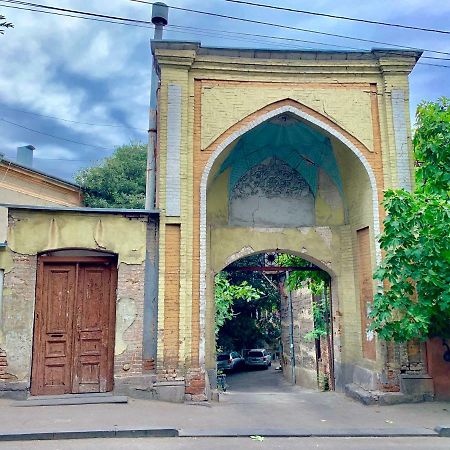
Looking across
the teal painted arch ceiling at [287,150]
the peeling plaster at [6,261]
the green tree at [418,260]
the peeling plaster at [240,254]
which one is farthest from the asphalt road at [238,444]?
the teal painted arch ceiling at [287,150]

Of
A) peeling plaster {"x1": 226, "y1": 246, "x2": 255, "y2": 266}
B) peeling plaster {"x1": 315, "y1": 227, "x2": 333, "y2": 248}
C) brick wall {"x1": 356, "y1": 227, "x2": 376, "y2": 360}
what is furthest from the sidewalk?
peeling plaster {"x1": 315, "y1": 227, "x2": 333, "y2": 248}

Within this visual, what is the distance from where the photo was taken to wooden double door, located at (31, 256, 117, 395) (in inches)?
327

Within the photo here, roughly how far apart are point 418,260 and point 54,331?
254 inches

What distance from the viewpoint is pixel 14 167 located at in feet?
58.3

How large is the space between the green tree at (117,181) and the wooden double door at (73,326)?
14.6 m

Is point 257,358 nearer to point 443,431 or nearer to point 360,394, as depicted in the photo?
A: point 360,394

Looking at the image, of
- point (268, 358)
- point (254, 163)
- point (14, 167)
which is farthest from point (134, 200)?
point (254, 163)

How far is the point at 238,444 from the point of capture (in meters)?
5.99

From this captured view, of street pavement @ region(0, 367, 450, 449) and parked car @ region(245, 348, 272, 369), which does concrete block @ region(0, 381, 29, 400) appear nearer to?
Answer: street pavement @ region(0, 367, 450, 449)

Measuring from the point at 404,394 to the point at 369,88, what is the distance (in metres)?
6.11

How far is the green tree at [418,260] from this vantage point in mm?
→ 7633

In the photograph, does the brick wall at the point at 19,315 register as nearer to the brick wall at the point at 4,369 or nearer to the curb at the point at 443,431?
the brick wall at the point at 4,369

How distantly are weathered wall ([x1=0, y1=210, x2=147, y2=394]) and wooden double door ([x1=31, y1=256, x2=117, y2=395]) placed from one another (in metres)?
0.25

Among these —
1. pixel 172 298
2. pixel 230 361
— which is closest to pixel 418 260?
pixel 172 298
